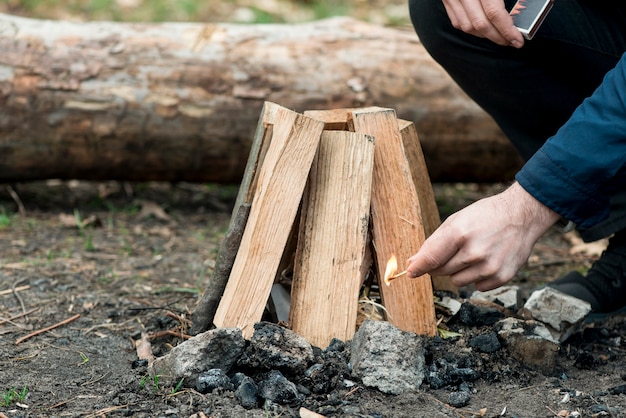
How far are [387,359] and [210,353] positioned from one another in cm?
50

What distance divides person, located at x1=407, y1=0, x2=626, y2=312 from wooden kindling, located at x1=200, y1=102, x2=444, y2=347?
32 cm

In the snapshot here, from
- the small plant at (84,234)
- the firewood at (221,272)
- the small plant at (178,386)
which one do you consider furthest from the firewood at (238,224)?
the small plant at (84,234)

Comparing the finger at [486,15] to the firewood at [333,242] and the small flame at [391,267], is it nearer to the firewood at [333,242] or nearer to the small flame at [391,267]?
the firewood at [333,242]

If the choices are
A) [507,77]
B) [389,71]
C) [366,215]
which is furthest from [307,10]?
[366,215]

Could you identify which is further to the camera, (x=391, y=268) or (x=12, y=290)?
(x=12, y=290)

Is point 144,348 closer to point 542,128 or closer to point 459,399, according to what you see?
point 459,399

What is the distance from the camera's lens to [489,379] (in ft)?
7.41

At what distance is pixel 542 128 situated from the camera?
3.03m

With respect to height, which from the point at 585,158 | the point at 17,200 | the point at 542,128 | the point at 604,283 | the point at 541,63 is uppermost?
the point at 541,63

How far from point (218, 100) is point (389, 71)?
38.2 inches

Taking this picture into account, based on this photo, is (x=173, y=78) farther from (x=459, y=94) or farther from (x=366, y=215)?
(x=366, y=215)

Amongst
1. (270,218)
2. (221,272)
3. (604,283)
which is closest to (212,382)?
(221,272)

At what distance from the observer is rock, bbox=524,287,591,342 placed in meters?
2.56

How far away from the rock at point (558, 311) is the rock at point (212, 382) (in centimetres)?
112
